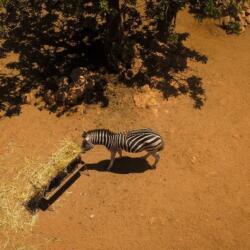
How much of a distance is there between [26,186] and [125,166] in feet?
10.0

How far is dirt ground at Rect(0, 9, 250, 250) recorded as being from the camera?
1136 cm

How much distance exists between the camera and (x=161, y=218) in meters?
11.7

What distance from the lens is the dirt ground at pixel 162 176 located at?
447 inches

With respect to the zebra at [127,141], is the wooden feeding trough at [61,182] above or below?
below

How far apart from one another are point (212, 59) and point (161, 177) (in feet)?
20.7

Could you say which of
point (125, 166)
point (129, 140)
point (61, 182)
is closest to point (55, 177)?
point (61, 182)

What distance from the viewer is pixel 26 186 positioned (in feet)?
40.5

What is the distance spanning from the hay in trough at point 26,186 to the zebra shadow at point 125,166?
0.96 meters

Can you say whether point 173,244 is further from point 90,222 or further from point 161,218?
point 90,222

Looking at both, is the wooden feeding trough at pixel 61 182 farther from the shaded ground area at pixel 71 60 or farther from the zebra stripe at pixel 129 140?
the shaded ground area at pixel 71 60

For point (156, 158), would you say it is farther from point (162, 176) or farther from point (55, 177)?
point (55, 177)

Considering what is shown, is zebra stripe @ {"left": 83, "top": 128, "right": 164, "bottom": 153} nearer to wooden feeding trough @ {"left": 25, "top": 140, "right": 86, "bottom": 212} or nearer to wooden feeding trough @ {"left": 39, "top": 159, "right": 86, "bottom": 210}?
wooden feeding trough @ {"left": 25, "top": 140, "right": 86, "bottom": 212}

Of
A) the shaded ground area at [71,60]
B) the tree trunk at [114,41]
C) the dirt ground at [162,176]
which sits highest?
the tree trunk at [114,41]

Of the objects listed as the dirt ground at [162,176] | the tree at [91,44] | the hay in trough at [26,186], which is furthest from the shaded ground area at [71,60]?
the hay in trough at [26,186]
